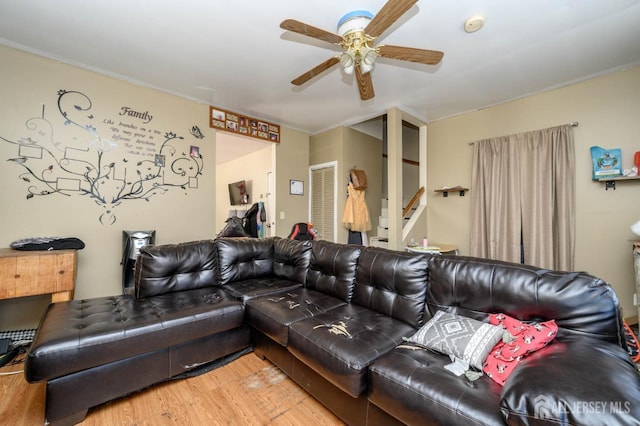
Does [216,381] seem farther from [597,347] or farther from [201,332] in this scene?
[597,347]

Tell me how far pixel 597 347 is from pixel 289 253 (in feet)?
7.24

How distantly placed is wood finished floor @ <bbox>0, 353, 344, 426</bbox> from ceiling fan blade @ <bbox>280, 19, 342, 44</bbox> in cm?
243

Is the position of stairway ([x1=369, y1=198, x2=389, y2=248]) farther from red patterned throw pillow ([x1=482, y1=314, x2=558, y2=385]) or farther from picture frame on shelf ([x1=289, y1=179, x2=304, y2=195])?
red patterned throw pillow ([x1=482, y1=314, x2=558, y2=385])

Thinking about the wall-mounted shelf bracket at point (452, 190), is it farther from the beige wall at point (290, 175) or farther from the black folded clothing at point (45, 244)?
the black folded clothing at point (45, 244)

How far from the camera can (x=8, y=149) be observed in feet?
8.00

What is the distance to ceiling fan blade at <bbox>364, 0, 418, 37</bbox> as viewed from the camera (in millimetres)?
1532

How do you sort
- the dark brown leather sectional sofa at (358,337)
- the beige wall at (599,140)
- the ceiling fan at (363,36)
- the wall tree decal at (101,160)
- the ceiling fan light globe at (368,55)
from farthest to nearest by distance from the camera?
1. the beige wall at (599,140)
2. the wall tree decal at (101,160)
3. the ceiling fan light globe at (368,55)
4. the ceiling fan at (363,36)
5. the dark brown leather sectional sofa at (358,337)

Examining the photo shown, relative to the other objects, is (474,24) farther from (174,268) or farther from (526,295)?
(174,268)

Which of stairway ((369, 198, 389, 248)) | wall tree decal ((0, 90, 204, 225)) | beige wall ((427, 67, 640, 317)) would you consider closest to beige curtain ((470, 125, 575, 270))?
beige wall ((427, 67, 640, 317))

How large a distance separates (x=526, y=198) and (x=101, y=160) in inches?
206

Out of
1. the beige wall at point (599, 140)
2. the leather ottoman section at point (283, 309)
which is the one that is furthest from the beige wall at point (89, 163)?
the beige wall at point (599, 140)

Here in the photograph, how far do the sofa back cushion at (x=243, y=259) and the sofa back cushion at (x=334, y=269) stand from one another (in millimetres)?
602

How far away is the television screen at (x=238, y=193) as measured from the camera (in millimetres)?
5785

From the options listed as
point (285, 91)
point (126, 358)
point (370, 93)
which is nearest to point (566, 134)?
point (370, 93)
